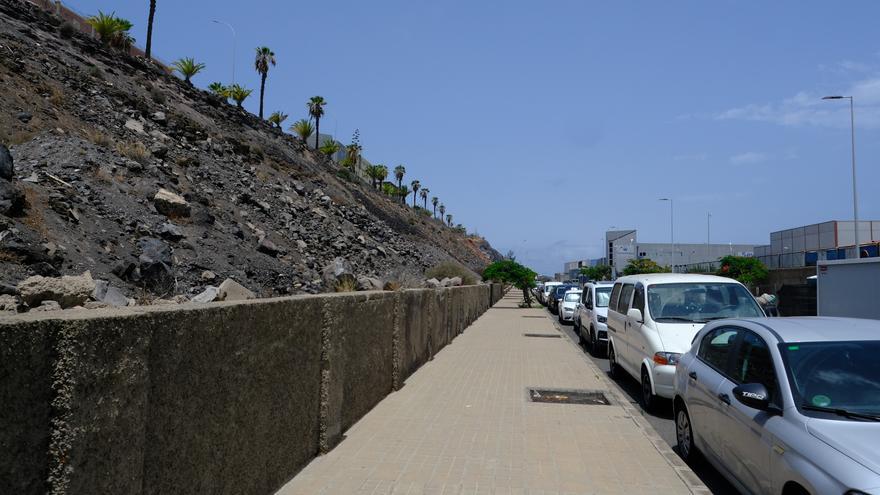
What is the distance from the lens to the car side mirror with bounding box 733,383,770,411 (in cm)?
445

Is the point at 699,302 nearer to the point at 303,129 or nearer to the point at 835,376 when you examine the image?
the point at 835,376

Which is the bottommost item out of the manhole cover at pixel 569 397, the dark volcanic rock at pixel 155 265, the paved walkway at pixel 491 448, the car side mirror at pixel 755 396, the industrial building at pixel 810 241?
the paved walkway at pixel 491 448

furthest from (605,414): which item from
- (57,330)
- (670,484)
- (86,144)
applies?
(86,144)

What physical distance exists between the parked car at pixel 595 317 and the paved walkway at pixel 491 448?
4.98m

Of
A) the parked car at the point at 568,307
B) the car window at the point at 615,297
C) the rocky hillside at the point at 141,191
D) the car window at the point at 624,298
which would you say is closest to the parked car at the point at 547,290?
the rocky hillside at the point at 141,191

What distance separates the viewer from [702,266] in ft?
218

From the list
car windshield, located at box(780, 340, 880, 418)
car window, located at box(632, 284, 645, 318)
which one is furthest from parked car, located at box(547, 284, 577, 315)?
car windshield, located at box(780, 340, 880, 418)

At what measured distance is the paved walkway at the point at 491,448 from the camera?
5613 mm

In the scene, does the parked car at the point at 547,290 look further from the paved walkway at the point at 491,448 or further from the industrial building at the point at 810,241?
the paved walkway at the point at 491,448

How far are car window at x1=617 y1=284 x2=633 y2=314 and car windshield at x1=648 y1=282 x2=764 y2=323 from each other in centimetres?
99

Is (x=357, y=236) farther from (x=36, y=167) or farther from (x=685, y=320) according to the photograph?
(x=685, y=320)

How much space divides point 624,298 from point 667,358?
10.1ft

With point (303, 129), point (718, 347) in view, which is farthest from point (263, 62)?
point (718, 347)

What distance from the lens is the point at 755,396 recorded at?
446cm
